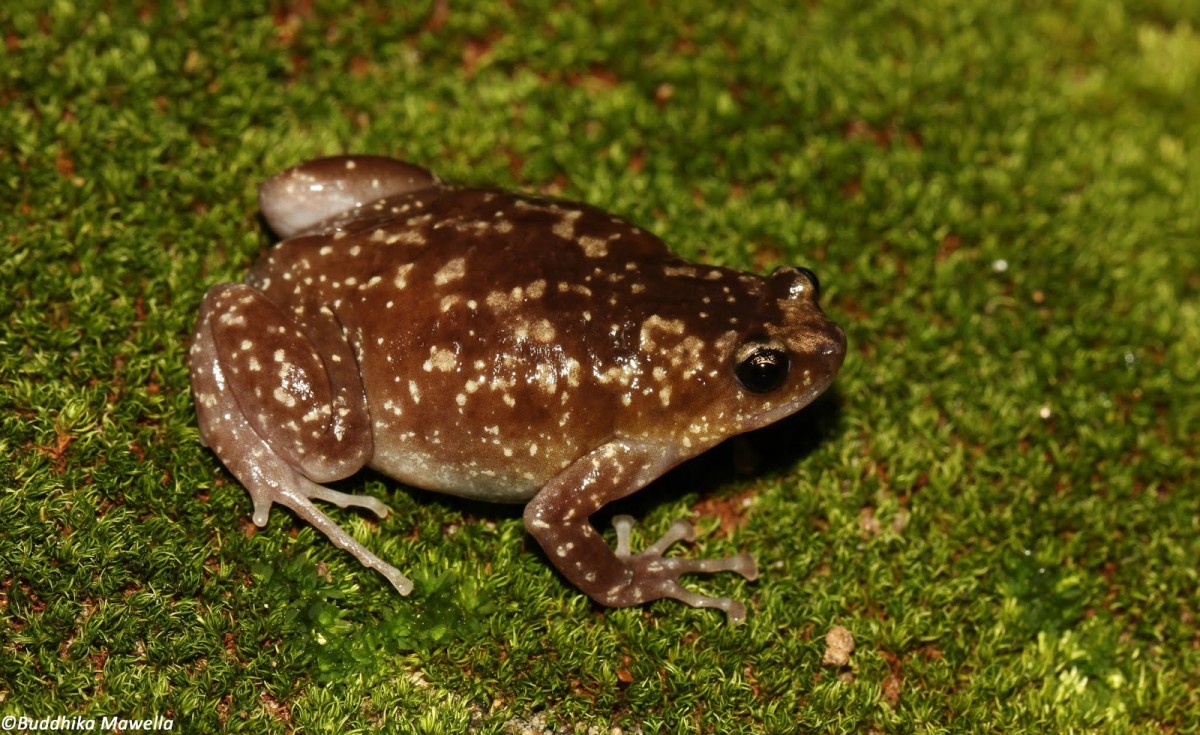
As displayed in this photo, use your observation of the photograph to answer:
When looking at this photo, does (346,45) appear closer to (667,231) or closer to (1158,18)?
(667,231)

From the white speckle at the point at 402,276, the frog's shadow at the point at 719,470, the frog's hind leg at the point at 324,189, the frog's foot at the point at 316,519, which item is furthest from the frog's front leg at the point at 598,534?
the frog's hind leg at the point at 324,189

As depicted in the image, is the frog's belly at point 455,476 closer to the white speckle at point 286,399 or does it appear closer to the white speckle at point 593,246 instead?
the white speckle at point 286,399

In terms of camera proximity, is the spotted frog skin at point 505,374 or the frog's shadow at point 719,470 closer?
the spotted frog skin at point 505,374

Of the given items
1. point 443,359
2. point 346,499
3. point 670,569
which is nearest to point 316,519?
point 346,499

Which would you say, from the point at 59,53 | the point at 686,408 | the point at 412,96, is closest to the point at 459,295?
the point at 686,408

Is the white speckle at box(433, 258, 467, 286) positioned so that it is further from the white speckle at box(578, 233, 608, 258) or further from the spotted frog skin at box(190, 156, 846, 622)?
the white speckle at box(578, 233, 608, 258)
